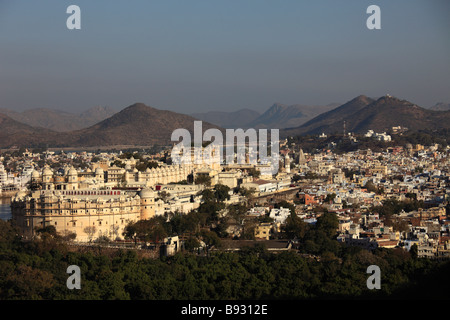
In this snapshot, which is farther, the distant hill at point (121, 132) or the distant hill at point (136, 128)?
the distant hill at point (136, 128)

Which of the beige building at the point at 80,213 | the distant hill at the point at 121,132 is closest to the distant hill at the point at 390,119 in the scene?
the distant hill at the point at 121,132

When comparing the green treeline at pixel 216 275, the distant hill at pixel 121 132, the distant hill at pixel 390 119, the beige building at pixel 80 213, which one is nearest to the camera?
the green treeline at pixel 216 275

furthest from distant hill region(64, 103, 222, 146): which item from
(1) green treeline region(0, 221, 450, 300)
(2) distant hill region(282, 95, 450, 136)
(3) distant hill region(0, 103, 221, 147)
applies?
(1) green treeline region(0, 221, 450, 300)

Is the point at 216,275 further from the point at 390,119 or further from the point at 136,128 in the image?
the point at 136,128

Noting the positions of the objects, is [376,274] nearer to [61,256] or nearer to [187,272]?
[187,272]

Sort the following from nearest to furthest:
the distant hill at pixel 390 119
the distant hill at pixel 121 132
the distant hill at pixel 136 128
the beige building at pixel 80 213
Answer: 1. the beige building at pixel 80 213
2. the distant hill at pixel 390 119
3. the distant hill at pixel 121 132
4. the distant hill at pixel 136 128

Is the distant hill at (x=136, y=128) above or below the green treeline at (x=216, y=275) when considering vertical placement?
above

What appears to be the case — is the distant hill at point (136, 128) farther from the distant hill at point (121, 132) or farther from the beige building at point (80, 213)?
the beige building at point (80, 213)

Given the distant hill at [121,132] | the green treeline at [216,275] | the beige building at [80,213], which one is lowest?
the green treeline at [216,275]
